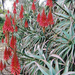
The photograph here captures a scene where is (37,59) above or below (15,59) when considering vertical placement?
below

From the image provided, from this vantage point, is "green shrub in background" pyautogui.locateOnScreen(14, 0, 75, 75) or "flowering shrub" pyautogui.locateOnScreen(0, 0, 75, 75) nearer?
"flowering shrub" pyautogui.locateOnScreen(0, 0, 75, 75)

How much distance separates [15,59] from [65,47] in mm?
983

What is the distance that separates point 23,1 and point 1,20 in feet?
14.2

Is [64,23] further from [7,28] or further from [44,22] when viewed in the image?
[7,28]

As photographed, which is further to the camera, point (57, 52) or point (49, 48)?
point (49, 48)

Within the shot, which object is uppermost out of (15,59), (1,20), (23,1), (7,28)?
(23,1)

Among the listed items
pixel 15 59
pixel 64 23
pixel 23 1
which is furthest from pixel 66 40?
pixel 23 1

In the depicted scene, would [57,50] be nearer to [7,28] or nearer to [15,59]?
[7,28]

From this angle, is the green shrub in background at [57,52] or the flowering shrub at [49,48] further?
the green shrub in background at [57,52]

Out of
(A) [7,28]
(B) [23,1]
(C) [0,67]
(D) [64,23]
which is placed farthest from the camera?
(B) [23,1]

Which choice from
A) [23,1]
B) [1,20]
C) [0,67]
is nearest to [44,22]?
[0,67]

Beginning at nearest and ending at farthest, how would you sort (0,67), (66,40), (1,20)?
(0,67), (66,40), (1,20)

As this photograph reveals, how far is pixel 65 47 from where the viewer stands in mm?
1510

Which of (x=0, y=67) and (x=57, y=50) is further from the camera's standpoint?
Result: (x=57, y=50)
